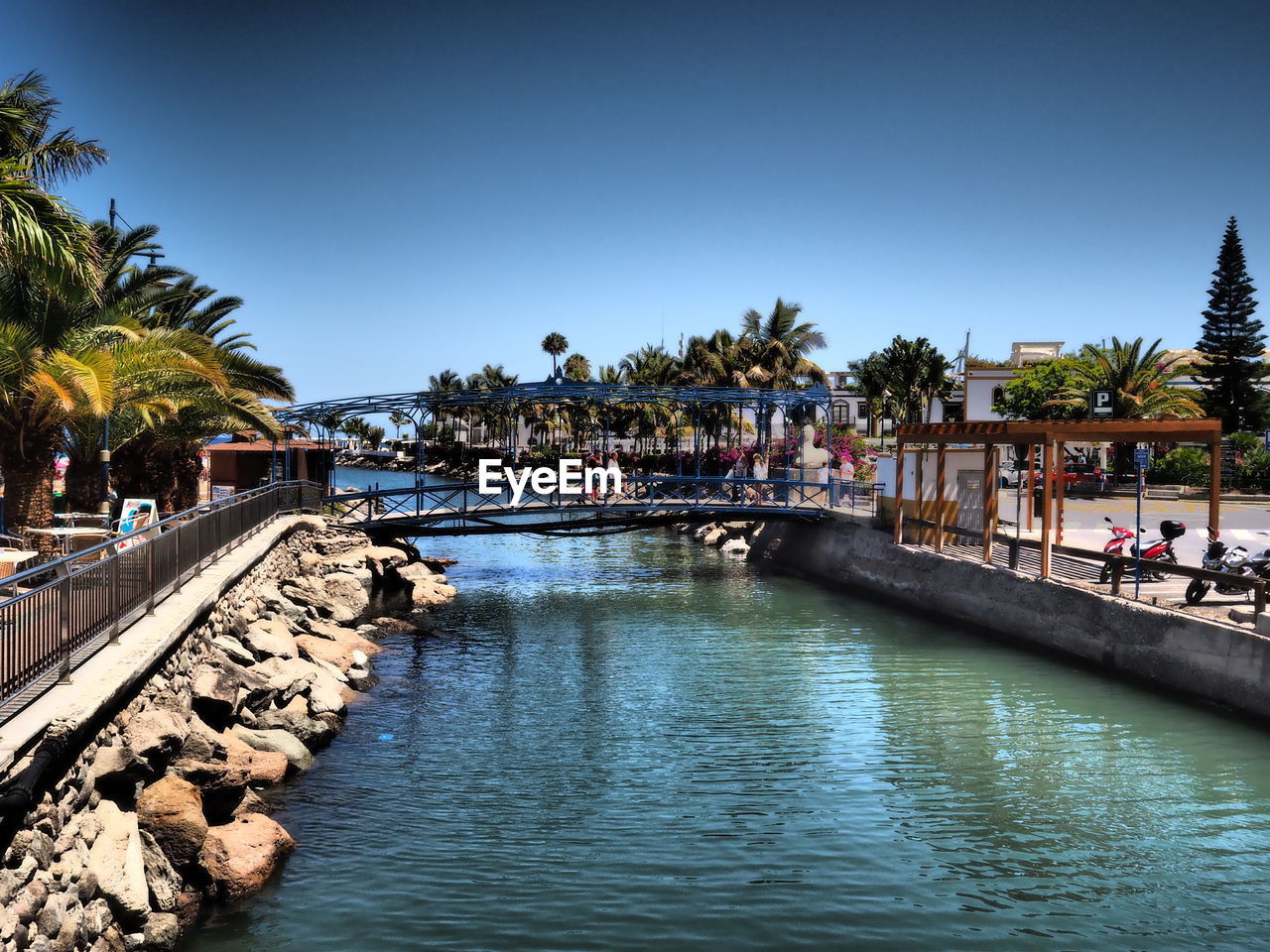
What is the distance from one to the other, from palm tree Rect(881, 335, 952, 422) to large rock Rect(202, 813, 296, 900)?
60.0 metres

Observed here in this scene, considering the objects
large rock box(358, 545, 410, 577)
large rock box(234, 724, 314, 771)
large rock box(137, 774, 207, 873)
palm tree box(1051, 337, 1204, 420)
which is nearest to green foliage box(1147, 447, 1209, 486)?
palm tree box(1051, 337, 1204, 420)

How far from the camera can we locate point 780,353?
5559cm

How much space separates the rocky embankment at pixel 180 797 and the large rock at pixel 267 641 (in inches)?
1.2

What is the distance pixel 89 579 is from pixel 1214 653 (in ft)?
53.5

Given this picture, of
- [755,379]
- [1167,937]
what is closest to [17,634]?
[1167,937]

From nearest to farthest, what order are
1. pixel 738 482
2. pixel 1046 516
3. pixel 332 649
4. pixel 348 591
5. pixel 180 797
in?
pixel 180 797
pixel 332 649
pixel 1046 516
pixel 348 591
pixel 738 482

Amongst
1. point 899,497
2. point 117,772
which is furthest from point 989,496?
point 117,772

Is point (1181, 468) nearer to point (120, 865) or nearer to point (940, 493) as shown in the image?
point (940, 493)

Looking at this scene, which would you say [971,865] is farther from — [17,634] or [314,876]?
[17,634]

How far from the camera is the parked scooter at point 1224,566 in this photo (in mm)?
18203

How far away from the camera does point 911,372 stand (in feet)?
220

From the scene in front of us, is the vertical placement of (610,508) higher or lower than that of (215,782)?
higher

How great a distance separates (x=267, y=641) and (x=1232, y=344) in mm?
56308

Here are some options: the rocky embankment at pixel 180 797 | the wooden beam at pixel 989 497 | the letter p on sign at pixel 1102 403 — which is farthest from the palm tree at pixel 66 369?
the letter p on sign at pixel 1102 403
